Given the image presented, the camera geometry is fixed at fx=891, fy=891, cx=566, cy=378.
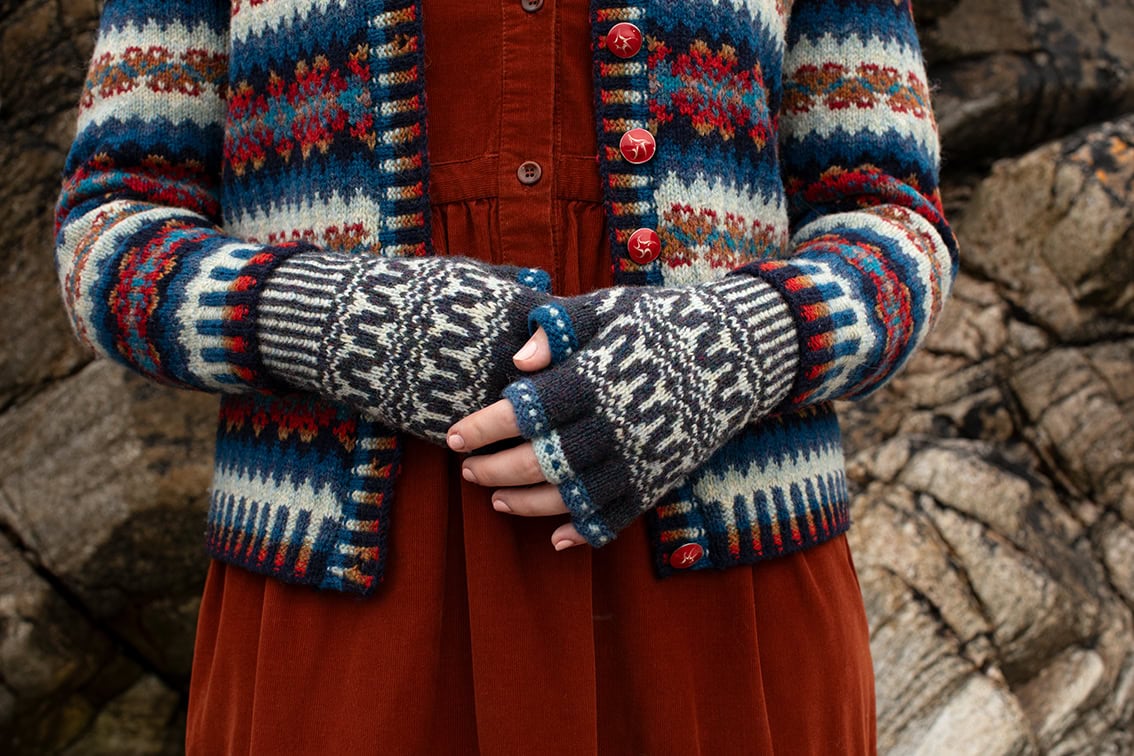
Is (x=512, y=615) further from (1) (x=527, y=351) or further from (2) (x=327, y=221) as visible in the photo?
(2) (x=327, y=221)

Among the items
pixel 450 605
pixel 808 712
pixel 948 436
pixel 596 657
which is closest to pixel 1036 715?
pixel 948 436

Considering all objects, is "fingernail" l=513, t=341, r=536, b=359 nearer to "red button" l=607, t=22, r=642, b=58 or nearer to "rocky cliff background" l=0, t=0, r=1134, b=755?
"red button" l=607, t=22, r=642, b=58

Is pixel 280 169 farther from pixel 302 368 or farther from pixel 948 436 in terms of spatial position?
pixel 948 436

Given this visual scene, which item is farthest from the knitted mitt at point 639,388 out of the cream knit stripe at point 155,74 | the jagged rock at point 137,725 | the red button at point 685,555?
the jagged rock at point 137,725

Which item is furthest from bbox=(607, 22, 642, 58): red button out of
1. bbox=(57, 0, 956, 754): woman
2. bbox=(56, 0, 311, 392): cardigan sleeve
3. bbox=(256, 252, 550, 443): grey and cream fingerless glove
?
bbox=(56, 0, 311, 392): cardigan sleeve

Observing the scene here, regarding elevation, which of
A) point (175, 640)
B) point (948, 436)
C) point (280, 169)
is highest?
point (280, 169)

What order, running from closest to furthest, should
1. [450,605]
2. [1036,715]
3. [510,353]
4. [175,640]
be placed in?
[510,353]
[450,605]
[1036,715]
[175,640]

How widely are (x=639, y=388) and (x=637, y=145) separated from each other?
0.30 metres

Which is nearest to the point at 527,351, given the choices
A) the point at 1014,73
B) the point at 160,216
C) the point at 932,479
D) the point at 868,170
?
the point at 160,216

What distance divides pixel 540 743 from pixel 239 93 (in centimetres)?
81

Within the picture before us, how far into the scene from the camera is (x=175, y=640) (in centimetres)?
261

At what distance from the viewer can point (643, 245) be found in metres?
0.99

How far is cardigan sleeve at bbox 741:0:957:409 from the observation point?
1039 mm

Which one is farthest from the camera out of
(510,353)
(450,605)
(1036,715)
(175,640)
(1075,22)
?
(1075,22)
